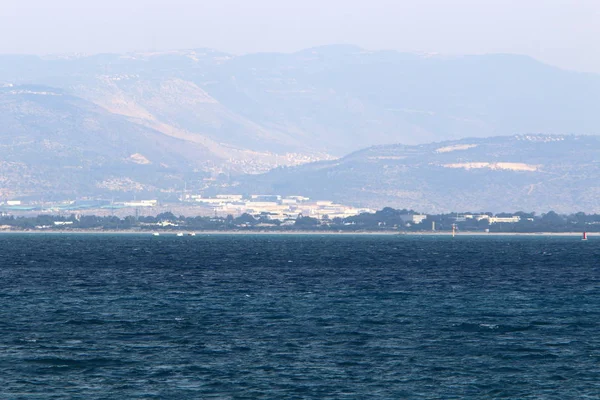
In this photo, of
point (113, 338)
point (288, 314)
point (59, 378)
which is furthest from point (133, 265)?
point (59, 378)

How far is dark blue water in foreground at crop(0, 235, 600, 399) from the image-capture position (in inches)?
2702

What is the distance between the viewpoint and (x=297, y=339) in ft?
283

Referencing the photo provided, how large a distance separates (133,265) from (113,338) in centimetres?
10410

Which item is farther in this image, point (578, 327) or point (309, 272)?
point (309, 272)

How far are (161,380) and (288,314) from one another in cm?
3362

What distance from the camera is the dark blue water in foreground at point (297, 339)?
6862 centimetres

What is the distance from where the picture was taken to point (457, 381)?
7006 cm

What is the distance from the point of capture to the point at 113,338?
283ft

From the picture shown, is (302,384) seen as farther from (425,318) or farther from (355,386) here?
(425,318)

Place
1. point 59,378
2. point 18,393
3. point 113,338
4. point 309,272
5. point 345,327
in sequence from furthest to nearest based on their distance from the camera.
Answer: point 309,272 → point 345,327 → point 113,338 → point 59,378 → point 18,393

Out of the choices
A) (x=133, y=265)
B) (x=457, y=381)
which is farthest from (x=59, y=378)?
(x=133, y=265)

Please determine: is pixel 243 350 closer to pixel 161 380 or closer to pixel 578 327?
pixel 161 380

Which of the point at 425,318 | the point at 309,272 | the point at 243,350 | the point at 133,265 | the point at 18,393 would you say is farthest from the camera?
the point at 133,265

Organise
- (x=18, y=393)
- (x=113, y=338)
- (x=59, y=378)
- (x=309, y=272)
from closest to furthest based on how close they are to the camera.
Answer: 1. (x=18, y=393)
2. (x=59, y=378)
3. (x=113, y=338)
4. (x=309, y=272)
